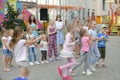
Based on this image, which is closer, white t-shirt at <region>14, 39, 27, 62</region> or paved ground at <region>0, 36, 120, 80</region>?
white t-shirt at <region>14, 39, 27, 62</region>

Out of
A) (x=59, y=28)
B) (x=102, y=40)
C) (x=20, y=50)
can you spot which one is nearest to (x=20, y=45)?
(x=20, y=50)

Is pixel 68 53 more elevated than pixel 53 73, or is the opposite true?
pixel 68 53

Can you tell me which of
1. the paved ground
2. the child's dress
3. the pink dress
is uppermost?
the pink dress

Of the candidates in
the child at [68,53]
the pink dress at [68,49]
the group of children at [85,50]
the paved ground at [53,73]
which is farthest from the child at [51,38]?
the pink dress at [68,49]

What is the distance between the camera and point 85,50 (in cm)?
1093

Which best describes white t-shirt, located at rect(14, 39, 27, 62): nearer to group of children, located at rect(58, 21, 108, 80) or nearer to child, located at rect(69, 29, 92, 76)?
group of children, located at rect(58, 21, 108, 80)

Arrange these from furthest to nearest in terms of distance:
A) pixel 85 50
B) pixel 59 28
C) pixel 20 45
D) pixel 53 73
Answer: pixel 59 28 < pixel 53 73 < pixel 85 50 < pixel 20 45

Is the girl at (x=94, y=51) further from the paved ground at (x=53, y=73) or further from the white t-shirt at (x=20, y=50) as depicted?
the white t-shirt at (x=20, y=50)

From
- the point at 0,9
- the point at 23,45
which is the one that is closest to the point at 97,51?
the point at 23,45

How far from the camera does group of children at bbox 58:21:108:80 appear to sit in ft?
33.5

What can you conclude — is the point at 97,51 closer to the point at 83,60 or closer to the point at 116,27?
the point at 83,60

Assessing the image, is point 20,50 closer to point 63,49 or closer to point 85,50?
point 63,49

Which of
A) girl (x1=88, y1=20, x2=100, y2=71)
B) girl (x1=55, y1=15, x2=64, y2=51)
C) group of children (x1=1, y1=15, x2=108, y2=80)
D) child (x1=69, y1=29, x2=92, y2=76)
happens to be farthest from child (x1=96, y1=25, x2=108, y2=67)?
girl (x1=55, y1=15, x2=64, y2=51)

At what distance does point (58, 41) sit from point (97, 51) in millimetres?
3854
